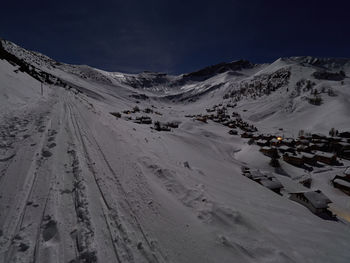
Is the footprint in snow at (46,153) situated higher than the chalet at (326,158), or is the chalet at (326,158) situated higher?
the chalet at (326,158)

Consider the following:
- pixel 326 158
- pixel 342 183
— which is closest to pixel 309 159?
pixel 326 158

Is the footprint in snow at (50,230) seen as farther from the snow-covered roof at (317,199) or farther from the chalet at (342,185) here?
the chalet at (342,185)

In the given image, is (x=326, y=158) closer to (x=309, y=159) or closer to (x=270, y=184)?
(x=309, y=159)

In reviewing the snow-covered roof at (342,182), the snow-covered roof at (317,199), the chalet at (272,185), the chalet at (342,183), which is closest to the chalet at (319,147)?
the chalet at (342,183)

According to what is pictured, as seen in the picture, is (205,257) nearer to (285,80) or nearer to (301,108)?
(301,108)

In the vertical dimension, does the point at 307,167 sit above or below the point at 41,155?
above

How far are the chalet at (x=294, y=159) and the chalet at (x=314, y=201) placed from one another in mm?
15419

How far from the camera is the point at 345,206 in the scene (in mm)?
19016

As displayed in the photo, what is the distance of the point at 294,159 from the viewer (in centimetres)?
3011

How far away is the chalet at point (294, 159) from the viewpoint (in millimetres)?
29656

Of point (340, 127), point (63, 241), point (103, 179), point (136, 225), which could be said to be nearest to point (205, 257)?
point (136, 225)

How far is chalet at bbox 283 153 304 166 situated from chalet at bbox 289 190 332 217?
15419 mm

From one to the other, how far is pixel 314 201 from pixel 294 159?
17.4 metres

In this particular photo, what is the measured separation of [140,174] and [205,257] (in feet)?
13.4
